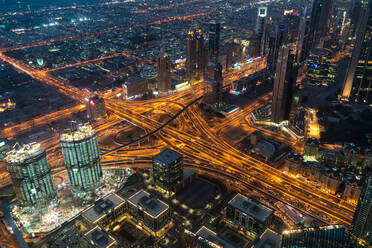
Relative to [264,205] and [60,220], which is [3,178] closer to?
[60,220]

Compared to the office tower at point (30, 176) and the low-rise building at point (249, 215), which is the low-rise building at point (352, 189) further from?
the office tower at point (30, 176)

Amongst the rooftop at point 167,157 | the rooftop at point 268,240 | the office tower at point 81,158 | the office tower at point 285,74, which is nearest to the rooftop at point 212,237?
the rooftop at point 268,240

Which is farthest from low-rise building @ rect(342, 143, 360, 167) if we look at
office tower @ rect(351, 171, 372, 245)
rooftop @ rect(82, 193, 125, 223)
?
rooftop @ rect(82, 193, 125, 223)

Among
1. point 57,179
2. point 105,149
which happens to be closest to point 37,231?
point 57,179

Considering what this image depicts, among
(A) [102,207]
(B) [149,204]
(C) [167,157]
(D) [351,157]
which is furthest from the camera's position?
(D) [351,157]

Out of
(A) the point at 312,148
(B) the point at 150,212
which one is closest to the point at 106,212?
(B) the point at 150,212

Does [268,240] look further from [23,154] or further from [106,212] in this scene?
[23,154]

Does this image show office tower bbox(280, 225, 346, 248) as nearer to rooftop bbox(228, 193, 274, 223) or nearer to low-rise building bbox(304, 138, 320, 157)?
rooftop bbox(228, 193, 274, 223)
